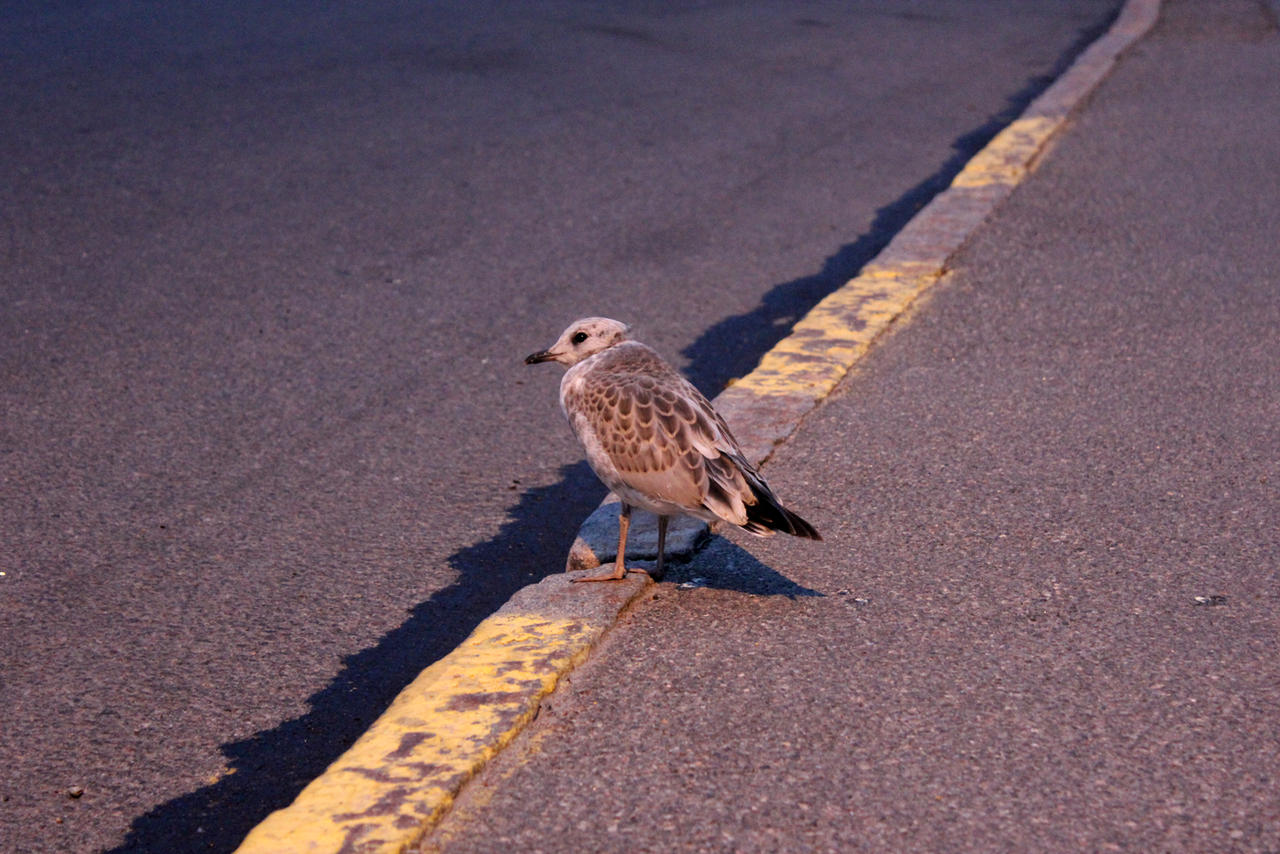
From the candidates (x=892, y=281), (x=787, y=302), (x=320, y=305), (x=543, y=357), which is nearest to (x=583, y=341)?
(x=543, y=357)

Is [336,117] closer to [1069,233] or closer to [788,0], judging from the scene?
[1069,233]

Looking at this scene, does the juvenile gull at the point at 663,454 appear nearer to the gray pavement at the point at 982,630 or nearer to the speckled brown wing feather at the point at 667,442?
the speckled brown wing feather at the point at 667,442

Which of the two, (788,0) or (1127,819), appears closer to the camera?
(1127,819)

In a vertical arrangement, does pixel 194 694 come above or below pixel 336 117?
below

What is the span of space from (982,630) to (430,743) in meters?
1.52

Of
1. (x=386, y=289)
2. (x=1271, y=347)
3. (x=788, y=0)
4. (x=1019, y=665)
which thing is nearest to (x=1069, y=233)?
(x=1271, y=347)

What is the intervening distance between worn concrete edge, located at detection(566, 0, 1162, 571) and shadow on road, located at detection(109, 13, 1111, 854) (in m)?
0.28

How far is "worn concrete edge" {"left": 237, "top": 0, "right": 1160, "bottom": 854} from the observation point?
288 cm

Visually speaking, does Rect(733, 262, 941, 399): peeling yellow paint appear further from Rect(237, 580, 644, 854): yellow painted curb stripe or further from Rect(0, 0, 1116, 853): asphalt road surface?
Rect(237, 580, 644, 854): yellow painted curb stripe

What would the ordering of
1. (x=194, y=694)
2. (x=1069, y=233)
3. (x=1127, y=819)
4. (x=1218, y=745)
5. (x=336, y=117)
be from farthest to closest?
(x=336, y=117), (x=1069, y=233), (x=194, y=694), (x=1218, y=745), (x=1127, y=819)

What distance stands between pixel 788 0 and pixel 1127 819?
15468 millimetres

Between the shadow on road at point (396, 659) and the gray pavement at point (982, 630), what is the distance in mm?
437

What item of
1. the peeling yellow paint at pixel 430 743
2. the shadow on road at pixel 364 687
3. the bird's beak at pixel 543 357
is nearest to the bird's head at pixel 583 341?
the bird's beak at pixel 543 357

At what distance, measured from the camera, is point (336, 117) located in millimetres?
10203
